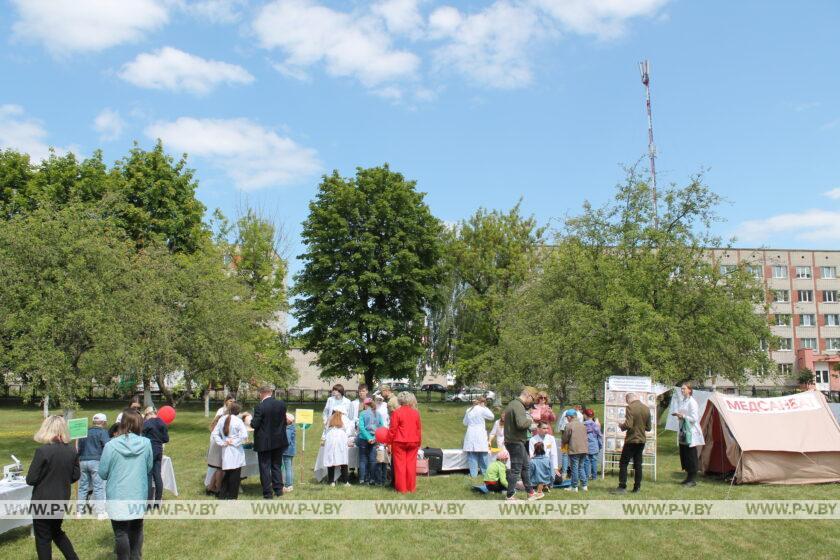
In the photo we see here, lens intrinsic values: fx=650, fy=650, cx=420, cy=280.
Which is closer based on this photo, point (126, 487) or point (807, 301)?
point (126, 487)

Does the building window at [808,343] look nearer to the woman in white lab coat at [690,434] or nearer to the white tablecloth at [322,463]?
the woman in white lab coat at [690,434]

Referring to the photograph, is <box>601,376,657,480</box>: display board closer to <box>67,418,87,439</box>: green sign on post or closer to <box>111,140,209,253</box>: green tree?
<box>67,418,87,439</box>: green sign on post

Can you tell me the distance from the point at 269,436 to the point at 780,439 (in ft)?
30.8

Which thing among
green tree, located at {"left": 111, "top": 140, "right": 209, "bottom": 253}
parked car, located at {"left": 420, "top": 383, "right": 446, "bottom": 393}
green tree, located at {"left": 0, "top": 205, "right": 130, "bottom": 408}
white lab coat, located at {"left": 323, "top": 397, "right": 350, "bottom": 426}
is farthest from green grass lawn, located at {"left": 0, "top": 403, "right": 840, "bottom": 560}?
parked car, located at {"left": 420, "top": 383, "right": 446, "bottom": 393}

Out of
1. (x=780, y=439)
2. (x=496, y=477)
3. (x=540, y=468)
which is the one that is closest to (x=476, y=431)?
(x=496, y=477)

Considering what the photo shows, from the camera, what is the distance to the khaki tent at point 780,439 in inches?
475

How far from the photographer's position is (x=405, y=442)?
11.1 meters

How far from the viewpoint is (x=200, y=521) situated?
9227 millimetres

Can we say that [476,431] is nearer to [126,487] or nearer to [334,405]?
[334,405]

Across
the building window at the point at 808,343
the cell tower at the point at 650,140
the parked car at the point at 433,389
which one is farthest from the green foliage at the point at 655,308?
the building window at the point at 808,343

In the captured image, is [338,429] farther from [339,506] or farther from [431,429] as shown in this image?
[431,429]

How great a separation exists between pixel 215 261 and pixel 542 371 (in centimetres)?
1611

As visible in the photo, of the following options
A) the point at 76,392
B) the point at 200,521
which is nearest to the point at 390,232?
the point at 76,392

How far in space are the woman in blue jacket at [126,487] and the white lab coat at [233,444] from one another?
3614mm
